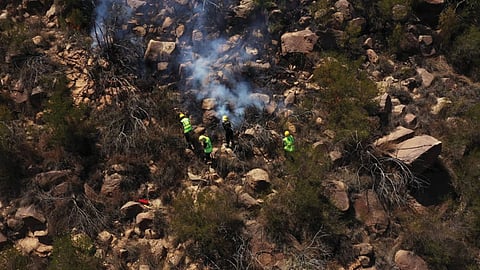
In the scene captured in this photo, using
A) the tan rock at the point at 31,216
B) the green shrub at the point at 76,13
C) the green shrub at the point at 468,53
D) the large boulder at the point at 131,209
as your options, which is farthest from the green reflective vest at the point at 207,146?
the green shrub at the point at 468,53

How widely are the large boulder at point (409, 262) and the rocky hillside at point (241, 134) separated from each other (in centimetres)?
3

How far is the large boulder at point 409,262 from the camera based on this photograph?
29.3 ft

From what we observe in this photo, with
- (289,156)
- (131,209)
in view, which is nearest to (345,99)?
(289,156)

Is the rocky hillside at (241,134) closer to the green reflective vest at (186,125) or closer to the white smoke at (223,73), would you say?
the white smoke at (223,73)

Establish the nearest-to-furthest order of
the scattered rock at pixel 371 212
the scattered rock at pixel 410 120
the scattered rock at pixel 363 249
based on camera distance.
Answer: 1. the scattered rock at pixel 363 249
2. the scattered rock at pixel 371 212
3. the scattered rock at pixel 410 120

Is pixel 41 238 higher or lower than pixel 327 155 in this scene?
lower

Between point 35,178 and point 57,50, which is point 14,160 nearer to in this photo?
point 35,178

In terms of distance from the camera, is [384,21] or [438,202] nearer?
[438,202]

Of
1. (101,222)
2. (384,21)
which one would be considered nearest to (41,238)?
(101,222)

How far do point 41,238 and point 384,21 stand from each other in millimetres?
11569

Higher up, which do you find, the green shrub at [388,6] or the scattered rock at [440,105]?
the green shrub at [388,6]

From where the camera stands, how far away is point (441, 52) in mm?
13070

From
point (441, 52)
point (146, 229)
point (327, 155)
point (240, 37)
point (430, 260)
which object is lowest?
point (430, 260)

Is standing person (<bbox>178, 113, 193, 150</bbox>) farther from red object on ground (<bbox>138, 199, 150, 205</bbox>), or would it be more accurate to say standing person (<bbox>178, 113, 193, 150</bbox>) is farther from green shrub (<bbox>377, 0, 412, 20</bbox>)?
green shrub (<bbox>377, 0, 412, 20</bbox>)
